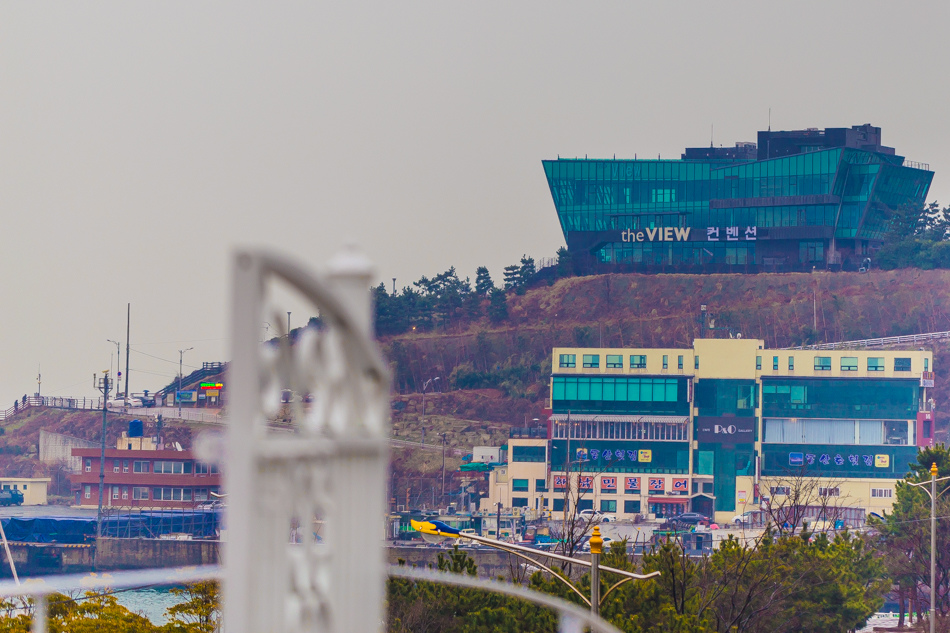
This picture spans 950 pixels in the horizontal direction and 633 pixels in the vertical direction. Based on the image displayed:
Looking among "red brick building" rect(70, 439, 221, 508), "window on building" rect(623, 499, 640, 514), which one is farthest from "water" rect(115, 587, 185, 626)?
"window on building" rect(623, 499, 640, 514)

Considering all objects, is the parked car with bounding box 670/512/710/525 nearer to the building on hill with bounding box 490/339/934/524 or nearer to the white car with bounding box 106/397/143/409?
the building on hill with bounding box 490/339/934/524

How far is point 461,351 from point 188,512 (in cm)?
4655

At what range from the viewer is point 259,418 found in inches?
132

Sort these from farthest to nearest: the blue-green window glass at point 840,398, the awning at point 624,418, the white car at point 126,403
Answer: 1. the white car at point 126,403
2. the awning at point 624,418
3. the blue-green window glass at point 840,398

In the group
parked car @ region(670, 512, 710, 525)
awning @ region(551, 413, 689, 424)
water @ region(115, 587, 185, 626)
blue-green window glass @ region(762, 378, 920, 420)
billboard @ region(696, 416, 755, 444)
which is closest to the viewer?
water @ region(115, 587, 185, 626)

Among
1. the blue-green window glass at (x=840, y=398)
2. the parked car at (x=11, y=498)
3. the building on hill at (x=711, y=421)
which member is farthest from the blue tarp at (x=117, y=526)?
the blue-green window glass at (x=840, y=398)

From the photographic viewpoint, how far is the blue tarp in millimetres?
93812

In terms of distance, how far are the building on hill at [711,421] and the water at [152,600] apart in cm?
3069

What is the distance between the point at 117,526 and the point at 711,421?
43610 millimetres

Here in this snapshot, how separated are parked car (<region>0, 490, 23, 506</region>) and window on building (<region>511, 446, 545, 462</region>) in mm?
45991

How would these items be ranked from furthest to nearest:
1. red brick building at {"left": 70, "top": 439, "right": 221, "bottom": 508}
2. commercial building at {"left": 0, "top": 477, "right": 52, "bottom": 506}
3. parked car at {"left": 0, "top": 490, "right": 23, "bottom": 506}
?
Answer: commercial building at {"left": 0, "top": 477, "right": 52, "bottom": 506} → parked car at {"left": 0, "top": 490, "right": 23, "bottom": 506} → red brick building at {"left": 70, "top": 439, "right": 221, "bottom": 508}

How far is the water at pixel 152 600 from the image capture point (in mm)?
65500

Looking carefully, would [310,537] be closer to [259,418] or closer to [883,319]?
[259,418]

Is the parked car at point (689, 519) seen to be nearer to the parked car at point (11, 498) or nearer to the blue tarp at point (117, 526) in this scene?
the blue tarp at point (117, 526)
